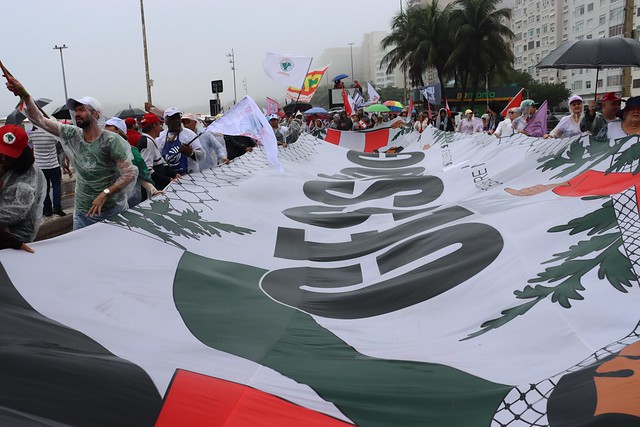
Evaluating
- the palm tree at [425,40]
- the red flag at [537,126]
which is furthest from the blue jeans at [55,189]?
the palm tree at [425,40]

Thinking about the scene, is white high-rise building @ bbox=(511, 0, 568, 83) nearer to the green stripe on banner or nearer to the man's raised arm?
the man's raised arm

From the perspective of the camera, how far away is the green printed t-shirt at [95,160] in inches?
175

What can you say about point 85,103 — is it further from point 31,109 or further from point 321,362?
point 321,362

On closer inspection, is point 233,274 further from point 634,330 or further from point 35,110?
point 634,330

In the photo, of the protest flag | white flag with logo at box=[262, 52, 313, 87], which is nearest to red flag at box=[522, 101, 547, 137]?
white flag with logo at box=[262, 52, 313, 87]

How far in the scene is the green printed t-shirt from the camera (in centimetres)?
446

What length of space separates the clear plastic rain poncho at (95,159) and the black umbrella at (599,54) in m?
7.24

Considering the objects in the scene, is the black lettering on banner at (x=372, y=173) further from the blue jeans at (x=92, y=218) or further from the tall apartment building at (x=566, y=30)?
the tall apartment building at (x=566, y=30)

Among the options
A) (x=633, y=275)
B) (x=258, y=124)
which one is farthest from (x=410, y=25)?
(x=633, y=275)

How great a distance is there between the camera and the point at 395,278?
4.50 metres

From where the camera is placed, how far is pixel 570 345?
2861 millimetres

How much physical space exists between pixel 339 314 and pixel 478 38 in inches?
1839

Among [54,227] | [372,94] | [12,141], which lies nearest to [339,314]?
[12,141]

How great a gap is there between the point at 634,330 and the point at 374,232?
138 inches
